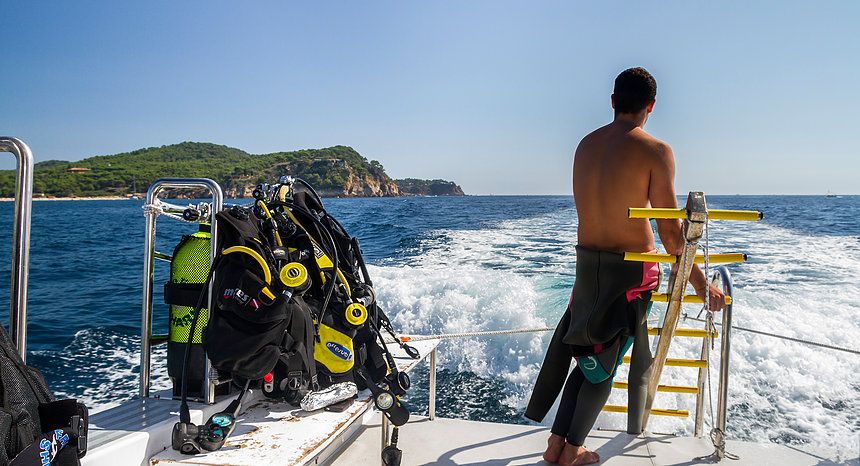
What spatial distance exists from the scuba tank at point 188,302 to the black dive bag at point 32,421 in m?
0.85

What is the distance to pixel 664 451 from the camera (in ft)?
8.46

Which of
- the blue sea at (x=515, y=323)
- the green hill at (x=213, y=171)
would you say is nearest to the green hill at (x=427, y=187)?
the green hill at (x=213, y=171)

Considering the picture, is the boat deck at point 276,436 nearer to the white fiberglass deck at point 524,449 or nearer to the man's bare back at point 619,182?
the white fiberglass deck at point 524,449

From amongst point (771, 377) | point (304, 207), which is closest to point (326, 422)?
point (304, 207)

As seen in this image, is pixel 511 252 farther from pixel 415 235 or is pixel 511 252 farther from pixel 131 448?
pixel 131 448

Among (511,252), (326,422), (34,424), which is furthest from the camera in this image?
(511,252)

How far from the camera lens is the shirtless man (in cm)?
215

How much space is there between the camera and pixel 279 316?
6.33ft

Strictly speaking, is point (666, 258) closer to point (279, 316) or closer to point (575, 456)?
point (575, 456)

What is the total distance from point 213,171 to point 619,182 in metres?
60.4

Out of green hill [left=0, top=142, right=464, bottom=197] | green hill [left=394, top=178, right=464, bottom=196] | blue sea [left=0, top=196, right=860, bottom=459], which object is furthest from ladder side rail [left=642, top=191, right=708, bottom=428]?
green hill [left=394, top=178, right=464, bottom=196]

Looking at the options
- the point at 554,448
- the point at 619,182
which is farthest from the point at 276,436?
the point at 619,182

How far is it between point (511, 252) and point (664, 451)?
8906 millimetres

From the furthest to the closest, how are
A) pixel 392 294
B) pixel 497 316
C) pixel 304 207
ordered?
pixel 392 294, pixel 497 316, pixel 304 207
